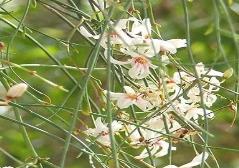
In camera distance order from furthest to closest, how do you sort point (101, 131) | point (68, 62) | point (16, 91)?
point (68, 62), point (101, 131), point (16, 91)

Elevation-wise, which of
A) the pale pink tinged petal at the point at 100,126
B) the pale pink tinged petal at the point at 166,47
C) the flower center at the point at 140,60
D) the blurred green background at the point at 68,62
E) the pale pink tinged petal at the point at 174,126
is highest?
the pale pink tinged petal at the point at 166,47

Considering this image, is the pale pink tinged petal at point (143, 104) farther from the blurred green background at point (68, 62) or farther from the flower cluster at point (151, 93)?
the blurred green background at point (68, 62)

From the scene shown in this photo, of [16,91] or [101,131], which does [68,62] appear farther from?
[16,91]

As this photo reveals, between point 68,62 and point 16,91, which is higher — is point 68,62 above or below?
below

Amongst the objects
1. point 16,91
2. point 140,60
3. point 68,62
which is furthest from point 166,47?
point 68,62

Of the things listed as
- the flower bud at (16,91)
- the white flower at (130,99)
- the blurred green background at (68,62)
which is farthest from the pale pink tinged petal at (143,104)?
the blurred green background at (68,62)

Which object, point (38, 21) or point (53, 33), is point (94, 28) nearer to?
point (53, 33)

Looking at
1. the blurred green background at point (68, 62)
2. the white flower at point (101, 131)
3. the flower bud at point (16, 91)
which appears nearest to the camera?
the flower bud at point (16, 91)

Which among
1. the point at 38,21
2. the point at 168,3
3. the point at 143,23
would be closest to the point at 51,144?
the point at 38,21
